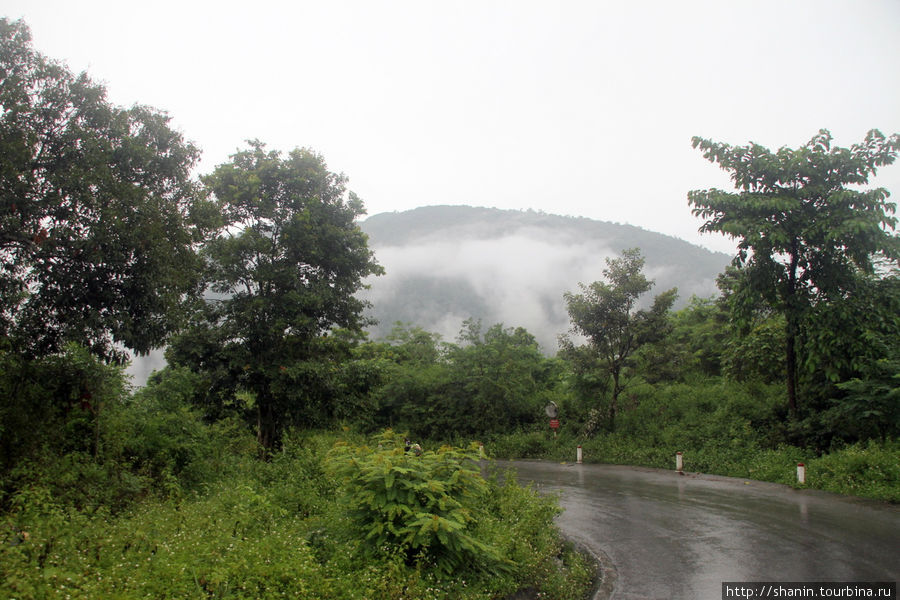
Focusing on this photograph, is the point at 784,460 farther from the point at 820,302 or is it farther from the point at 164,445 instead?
the point at 164,445

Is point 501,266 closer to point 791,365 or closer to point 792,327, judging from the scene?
point 791,365

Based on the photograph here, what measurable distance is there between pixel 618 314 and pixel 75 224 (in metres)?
21.2

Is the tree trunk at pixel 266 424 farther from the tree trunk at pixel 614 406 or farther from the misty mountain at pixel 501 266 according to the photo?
the misty mountain at pixel 501 266

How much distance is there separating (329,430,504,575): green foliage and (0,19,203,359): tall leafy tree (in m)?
5.96

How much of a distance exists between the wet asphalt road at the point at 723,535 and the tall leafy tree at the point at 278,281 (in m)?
9.84

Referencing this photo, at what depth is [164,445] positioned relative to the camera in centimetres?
1302

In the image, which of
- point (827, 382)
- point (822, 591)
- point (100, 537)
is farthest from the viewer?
point (827, 382)

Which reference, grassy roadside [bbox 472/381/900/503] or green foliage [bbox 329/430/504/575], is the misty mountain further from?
green foliage [bbox 329/430/504/575]

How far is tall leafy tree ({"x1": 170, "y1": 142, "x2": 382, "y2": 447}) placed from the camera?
19.4 meters

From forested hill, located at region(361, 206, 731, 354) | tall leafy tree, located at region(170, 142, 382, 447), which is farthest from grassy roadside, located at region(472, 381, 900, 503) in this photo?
forested hill, located at region(361, 206, 731, 354)

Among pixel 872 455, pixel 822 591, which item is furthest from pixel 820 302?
pixel 822 591

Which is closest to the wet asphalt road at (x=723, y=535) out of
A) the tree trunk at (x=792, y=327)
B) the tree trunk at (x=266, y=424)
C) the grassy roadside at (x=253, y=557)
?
the grassy roadside at (x=253, y=557)

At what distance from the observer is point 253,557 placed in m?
5.46

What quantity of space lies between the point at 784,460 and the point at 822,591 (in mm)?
12586
